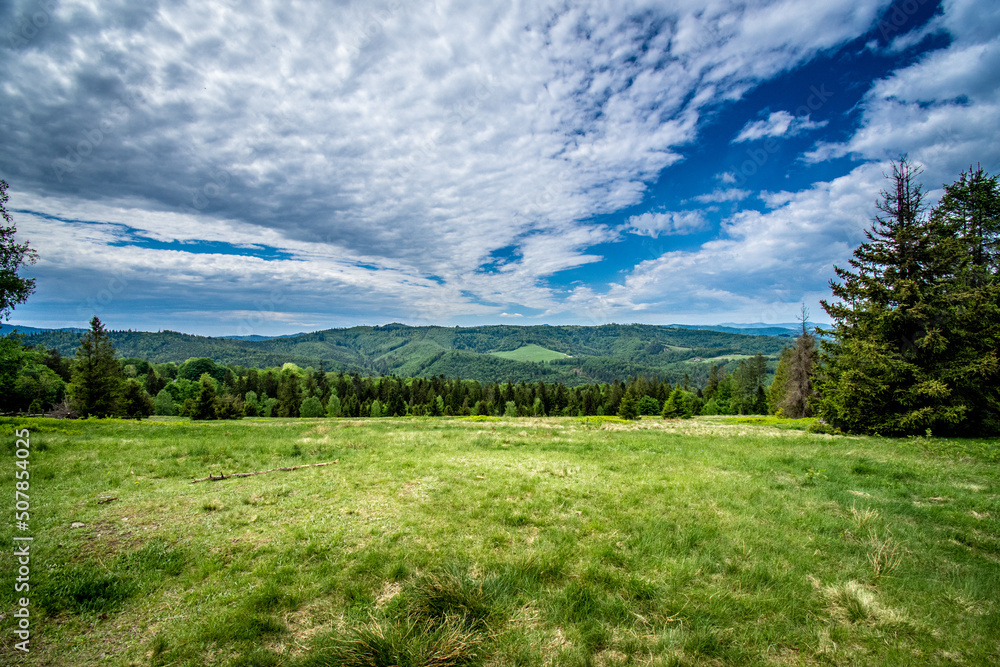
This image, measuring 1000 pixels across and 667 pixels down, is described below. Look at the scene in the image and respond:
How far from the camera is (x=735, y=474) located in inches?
479

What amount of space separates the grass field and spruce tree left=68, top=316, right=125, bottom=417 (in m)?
41.0

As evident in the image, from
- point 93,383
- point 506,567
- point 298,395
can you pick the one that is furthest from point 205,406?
point 506,567

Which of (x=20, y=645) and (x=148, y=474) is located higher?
(x=20, y=645)

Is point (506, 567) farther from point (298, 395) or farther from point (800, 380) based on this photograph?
point (298, 395)

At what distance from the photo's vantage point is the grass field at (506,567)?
429 centimetres

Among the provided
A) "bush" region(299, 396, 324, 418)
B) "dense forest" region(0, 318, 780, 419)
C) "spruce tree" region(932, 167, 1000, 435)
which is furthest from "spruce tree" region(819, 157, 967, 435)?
"bush" region(299, 396, 324, 418)

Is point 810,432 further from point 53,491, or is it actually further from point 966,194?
point 53,491

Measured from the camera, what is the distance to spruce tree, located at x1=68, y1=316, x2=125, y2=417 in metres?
39.7

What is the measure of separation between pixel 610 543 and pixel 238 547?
695 centimetres

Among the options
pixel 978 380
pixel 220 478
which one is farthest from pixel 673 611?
pixel 978 380

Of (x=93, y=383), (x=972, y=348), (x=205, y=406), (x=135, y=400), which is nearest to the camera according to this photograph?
(x=972, y=348)

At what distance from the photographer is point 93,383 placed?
40031 mm

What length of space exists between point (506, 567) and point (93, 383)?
56.6 m

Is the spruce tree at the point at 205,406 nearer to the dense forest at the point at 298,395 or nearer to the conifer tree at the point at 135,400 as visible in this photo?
the dense forest at the point at 298,395
